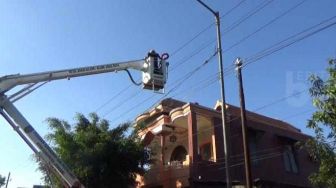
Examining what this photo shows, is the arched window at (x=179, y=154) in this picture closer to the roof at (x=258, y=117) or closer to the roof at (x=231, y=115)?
the roof at (x=231, y=115)

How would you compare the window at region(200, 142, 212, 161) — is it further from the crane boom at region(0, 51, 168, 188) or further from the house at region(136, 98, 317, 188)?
the crane boom at region(0, 51, 168, 188)

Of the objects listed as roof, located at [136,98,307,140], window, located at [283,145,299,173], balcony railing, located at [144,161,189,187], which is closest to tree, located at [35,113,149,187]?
balcony railing, located at [144,161,189,187]

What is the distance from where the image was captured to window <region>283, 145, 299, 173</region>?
3553 cm

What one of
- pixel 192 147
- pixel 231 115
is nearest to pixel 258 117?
pixel 231 115

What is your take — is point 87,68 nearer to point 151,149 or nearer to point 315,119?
point 315,119

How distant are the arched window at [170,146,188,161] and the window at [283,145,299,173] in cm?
722

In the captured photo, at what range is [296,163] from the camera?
36219mm

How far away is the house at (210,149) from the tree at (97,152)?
1924 millimetres

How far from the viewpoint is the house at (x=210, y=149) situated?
95.5 ft

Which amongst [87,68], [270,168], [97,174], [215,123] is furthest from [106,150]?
[270,168]

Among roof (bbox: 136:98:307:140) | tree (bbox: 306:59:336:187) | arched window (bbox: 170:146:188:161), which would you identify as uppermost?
roof (bbox: 136:98:307:140)

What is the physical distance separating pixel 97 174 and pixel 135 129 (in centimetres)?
400

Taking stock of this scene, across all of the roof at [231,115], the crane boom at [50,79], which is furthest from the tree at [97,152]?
the crane boom at [50,79]

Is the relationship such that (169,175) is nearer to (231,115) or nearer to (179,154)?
(179,154)
